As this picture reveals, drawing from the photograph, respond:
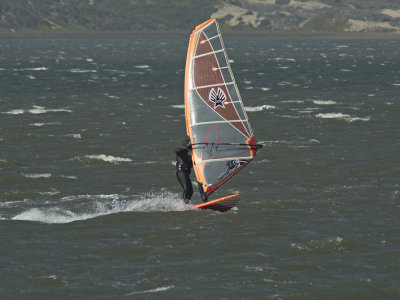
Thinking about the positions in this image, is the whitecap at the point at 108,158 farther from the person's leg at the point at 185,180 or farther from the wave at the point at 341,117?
the wave at the point at 341,117

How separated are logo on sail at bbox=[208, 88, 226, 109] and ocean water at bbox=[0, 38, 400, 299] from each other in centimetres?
382

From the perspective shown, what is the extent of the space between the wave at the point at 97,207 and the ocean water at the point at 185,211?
2.6 inches

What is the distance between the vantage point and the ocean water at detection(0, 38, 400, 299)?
19.9 meters

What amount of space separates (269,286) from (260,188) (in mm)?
10751

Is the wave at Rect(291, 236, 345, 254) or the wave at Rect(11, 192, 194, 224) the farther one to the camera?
the wave at Rect(11, 192, 194, 224)

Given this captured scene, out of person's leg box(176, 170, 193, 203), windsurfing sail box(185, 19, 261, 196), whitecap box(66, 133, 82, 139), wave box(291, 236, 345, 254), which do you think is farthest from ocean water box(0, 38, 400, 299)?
windsurfing sail box(185, 19, 261, 196)

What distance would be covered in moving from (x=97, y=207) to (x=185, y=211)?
10.8 ft

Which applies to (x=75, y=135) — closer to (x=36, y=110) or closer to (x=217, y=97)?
(x=36, y=110)

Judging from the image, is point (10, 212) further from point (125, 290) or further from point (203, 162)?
point (125, 290)

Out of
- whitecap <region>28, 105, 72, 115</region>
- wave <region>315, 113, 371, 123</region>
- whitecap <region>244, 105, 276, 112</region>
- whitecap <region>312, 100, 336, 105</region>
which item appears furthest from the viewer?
whitecap <region>312, 100, 336, 105</region>

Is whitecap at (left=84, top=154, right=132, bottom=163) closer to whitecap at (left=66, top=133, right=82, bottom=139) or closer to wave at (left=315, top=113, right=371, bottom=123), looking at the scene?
whitecap at (left=66, top=133, right=82, bottom=139)

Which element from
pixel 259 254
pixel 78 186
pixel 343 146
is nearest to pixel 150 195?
pixel 78 186

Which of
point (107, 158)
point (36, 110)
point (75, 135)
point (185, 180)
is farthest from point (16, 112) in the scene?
point (185, 180)

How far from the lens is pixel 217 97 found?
2430 centimetres
